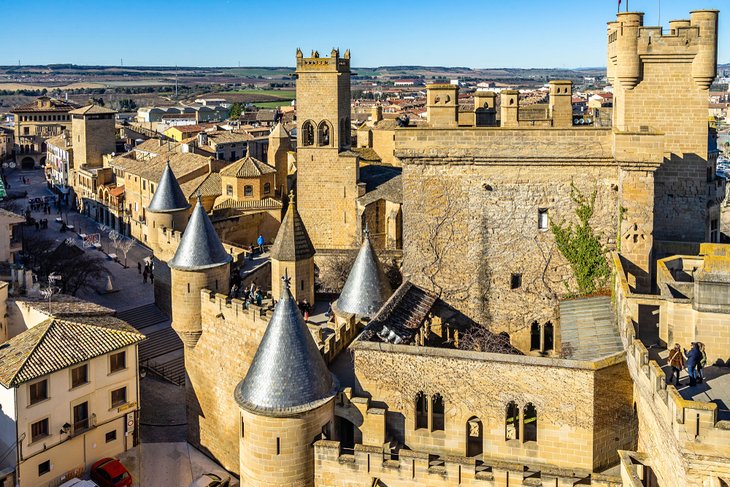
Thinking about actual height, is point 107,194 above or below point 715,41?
below

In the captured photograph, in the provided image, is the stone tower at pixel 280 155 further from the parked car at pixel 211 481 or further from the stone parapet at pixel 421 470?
the stone parapet at pixel 421 470

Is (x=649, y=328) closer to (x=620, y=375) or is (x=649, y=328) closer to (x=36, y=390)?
(x=620, y=375)

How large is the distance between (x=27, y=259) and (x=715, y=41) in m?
40.5

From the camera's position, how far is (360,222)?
4859 centimetres

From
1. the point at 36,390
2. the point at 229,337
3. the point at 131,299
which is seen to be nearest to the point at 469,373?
the point at 229,337

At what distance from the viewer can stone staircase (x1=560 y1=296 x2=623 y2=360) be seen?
2024cm

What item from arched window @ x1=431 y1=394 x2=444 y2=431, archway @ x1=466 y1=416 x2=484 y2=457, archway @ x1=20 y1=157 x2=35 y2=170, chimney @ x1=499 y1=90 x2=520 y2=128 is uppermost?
chimney @ x1=499 y1=90 x2=520 y2=128

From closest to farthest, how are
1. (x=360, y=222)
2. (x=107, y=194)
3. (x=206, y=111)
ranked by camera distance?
(x=360, y=222) → (x=107, y=194) → (x=206, y=111)

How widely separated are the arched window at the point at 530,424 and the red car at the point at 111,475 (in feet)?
51.4

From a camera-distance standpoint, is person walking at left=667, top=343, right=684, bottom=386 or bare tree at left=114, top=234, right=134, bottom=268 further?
bare tree at left=114, top=234, right=134, bottom=268

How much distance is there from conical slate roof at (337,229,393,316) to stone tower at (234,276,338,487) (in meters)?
6.17

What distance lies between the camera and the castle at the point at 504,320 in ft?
61.2

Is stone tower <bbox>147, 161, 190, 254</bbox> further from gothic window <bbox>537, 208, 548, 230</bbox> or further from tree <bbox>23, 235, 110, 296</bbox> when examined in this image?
gothic window <bbox>537, 208, 548, 230</bbox>

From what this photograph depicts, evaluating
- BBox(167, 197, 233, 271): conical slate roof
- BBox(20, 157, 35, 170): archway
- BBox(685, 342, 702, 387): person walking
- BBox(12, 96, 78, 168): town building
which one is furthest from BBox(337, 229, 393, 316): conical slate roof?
BBox(20, 157, 35, 170): archway
